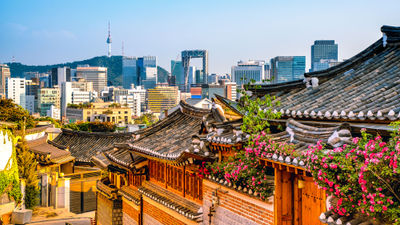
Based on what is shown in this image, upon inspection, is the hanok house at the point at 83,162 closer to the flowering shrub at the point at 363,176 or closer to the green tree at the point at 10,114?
the green tree at the point at 10,114

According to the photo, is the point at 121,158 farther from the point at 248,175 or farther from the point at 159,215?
the point at 248,175

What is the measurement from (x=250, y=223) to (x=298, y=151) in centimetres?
296

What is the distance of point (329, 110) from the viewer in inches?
325

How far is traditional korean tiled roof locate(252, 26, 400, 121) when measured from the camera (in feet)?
25.1

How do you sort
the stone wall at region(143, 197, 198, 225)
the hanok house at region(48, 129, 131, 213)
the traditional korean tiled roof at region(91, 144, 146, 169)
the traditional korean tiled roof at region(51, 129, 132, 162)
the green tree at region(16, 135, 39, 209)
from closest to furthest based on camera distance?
the stone wall at region(143, 197, 198, 225)
the traditional korean tiled roof at region(91, 144, 146, 169)
the green tree at region(16, 135, 39, 209)
the hanok house at region(48, 129, 131, 213)
the traditional korean tiled roof at region(51, 129, 132, 162)

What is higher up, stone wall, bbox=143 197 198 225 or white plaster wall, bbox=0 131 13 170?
white plaster wall, bbox=0 131 13 170

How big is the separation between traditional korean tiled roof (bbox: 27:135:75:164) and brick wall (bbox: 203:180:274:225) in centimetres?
2047

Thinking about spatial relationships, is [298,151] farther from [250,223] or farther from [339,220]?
[250,223]

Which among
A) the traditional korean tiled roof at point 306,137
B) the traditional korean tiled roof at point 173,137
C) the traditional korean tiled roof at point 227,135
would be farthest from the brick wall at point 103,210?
the traditional korean tiled roof at point 306,137

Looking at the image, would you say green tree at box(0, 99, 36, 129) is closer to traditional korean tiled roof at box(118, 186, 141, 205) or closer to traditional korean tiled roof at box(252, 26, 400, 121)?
traditional korean tiled roof at box(118, 186, 141, 205)

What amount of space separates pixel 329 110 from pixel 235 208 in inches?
133

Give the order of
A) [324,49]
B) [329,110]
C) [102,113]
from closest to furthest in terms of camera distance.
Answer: [329,110]
[102,113]
[324,49]

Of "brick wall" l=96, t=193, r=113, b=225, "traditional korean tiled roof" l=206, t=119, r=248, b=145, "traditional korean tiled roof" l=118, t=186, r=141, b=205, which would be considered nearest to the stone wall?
"traditional korean tiled roof" l=118, t=186, r=141, b=205

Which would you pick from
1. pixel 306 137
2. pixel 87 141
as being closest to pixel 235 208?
pixel 306 137
